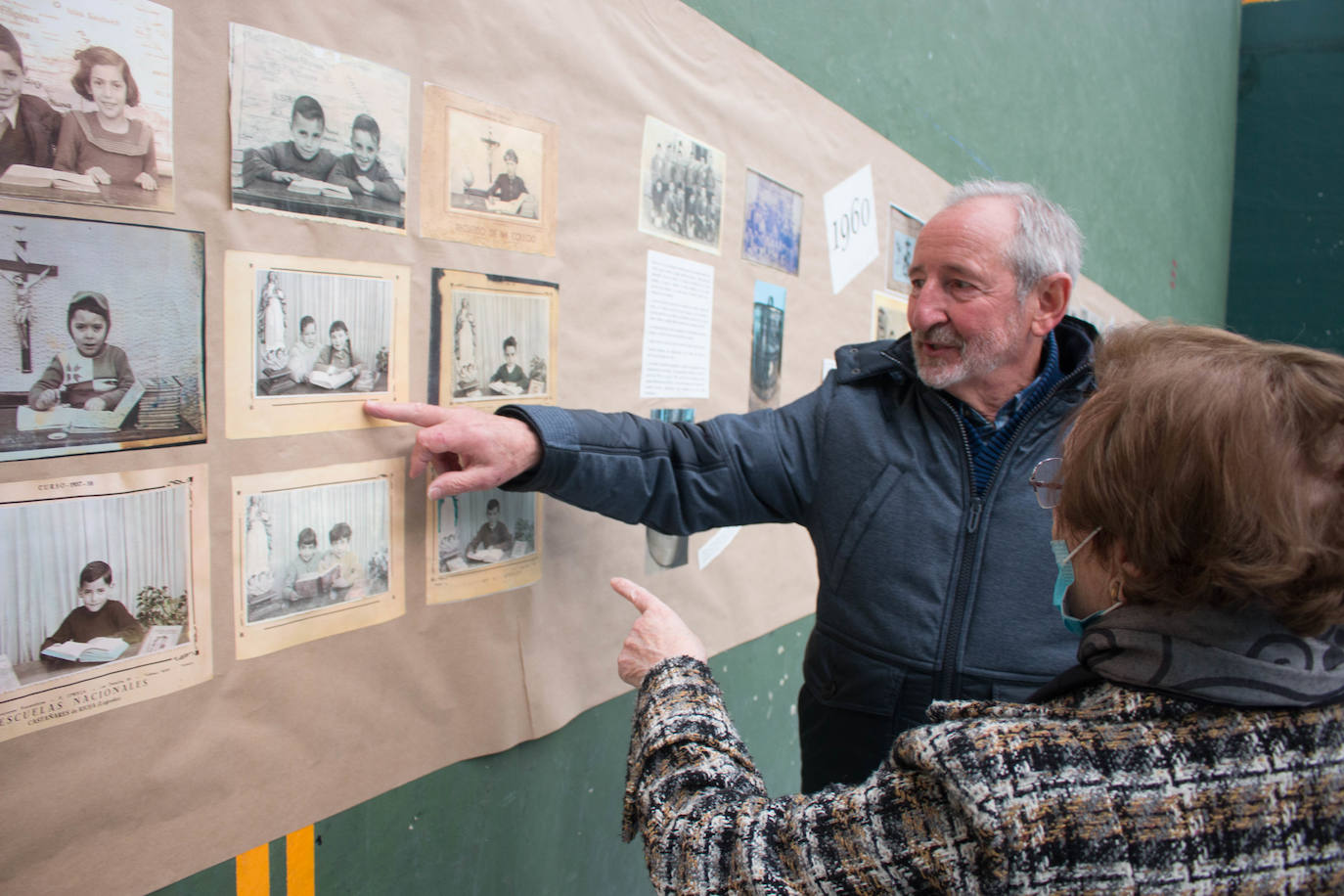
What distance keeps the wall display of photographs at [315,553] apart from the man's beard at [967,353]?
70 centimetres

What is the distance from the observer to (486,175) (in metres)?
0.99

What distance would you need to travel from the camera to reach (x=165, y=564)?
0.76m

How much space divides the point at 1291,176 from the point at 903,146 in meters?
5.35

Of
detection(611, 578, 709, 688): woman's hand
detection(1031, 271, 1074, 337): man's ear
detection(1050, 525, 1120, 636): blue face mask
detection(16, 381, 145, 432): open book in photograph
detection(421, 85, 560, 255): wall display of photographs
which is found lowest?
detection(611, 578, 709, 688): woman's hand

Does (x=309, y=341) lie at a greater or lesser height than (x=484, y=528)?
greater

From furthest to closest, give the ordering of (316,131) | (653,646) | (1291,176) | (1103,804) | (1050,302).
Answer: (1291,176) < (1050,302) < (653,646) < (316,131) < (1103,804)

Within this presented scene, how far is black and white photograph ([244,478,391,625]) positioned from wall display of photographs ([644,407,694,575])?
479mm

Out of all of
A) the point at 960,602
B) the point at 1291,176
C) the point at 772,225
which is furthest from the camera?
the point at 1291,176

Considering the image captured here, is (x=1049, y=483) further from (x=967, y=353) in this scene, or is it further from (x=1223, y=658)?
(x=967, y=353)

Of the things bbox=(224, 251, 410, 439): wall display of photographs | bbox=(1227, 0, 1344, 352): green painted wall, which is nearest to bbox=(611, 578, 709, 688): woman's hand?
bbox=(224, 251, 410, 439): wall display of photographs

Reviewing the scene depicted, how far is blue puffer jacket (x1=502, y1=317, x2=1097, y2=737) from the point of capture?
1.02m

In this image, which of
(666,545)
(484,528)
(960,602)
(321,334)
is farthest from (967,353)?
(321,334)

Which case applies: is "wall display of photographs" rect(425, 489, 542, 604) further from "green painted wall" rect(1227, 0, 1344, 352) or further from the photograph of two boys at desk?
"green painted wall" rect(1227, 0, 1344, 352)

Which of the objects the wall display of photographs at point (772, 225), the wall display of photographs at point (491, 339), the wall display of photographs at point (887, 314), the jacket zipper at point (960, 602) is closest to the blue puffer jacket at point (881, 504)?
the jacket zipper at point (960, 602)
